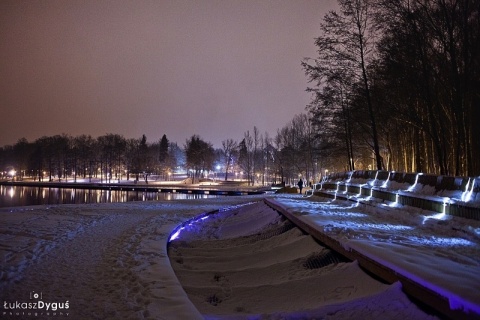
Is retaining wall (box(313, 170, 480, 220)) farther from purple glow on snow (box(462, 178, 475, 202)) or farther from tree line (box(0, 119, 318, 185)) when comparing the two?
tree line (box(0, 119, 318, 185))

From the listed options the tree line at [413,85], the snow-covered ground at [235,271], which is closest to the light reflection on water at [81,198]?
the tree line at [413,85]

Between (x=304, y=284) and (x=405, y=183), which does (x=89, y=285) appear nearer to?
(x=304, y=284)

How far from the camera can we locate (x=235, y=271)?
27.6ft

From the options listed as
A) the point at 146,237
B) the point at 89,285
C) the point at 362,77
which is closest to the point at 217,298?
the point at 89,285

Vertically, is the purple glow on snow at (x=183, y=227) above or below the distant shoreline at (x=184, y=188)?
above

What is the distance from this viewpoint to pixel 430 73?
15672mm

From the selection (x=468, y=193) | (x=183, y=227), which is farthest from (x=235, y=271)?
(x=183, y=227)

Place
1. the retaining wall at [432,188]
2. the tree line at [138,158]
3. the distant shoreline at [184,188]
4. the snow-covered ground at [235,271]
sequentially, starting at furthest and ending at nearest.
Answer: the tree line at [138,158] < the distant shoreline at [184,188] < the retaining wall at [432,188] < the snow-covered ground at [235,271]

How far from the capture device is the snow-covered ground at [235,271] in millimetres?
4939

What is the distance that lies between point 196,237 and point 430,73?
1216cm

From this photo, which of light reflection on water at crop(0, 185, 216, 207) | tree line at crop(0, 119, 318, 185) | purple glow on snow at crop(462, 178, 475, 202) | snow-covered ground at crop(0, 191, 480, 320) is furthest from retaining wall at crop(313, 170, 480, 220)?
tree line at crop(0, 119, 318, 185)

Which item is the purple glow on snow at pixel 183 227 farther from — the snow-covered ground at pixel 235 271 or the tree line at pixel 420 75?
the tree line at pixel 420 75

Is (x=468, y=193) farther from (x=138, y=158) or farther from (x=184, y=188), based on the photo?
(x=138, y=158)

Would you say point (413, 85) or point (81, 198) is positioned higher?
point (413, 85)
